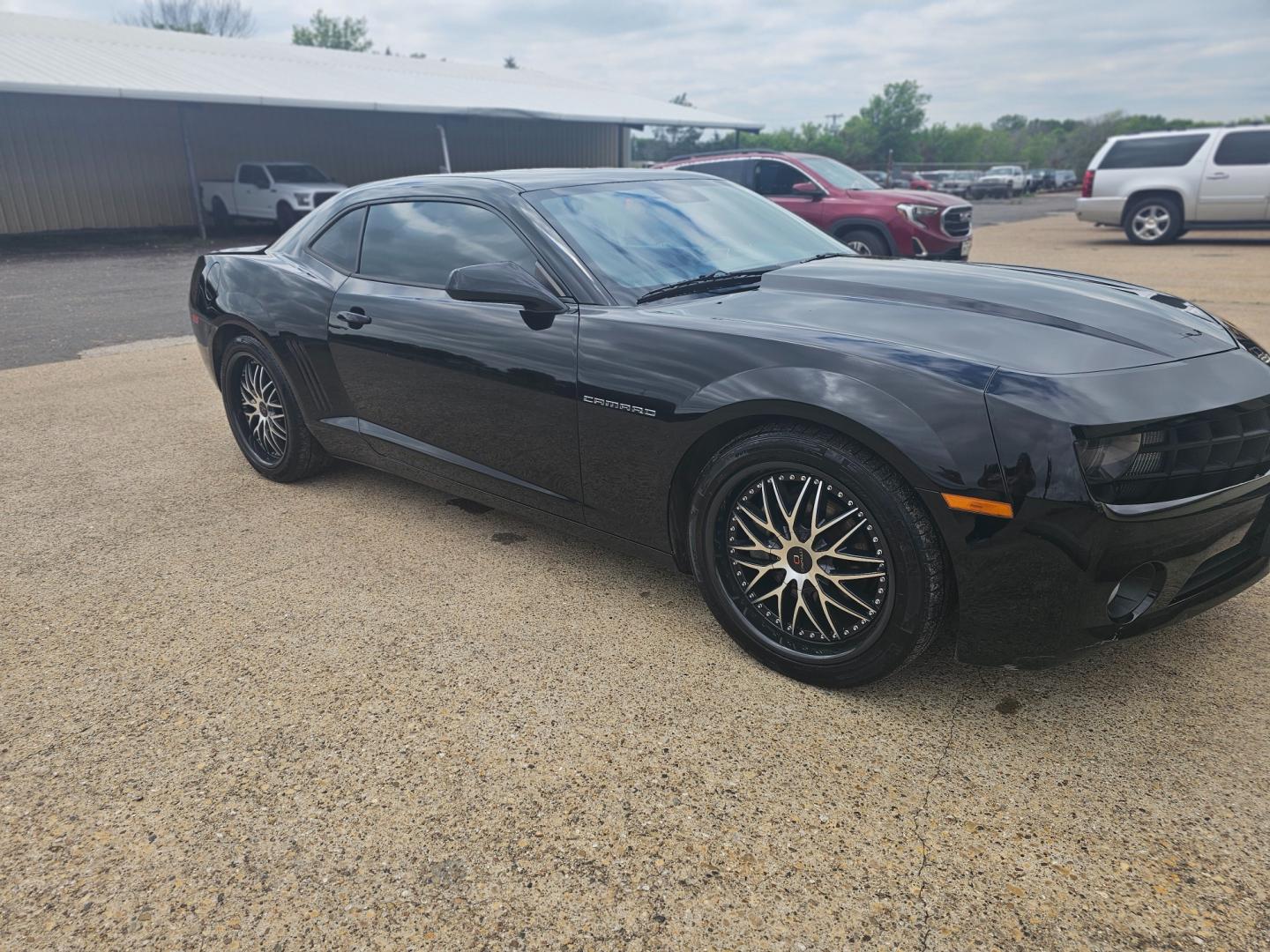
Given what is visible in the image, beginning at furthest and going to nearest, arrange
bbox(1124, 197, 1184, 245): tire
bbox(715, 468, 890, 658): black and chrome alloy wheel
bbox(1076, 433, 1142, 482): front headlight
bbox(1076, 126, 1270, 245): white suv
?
bbox(1124, 197, 1184, 245): tire
bbox(1076, 126, 1270, 245): white suv
bbox(715, 468, 890, 658): black and chrome alloy wheel
bbox(1076, 433, 1142, 482): front headlight

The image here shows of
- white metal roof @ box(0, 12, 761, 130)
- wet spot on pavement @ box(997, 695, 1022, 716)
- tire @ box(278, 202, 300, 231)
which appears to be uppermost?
white metal roof @ box(0, 12, 761, 130)

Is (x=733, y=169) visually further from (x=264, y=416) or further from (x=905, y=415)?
(x=905, y=415)

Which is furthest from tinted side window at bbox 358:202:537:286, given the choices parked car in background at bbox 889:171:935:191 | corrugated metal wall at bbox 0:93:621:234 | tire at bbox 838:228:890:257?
corrugated metal wall at bbox 0:93:621:234

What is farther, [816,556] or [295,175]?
[295,175]

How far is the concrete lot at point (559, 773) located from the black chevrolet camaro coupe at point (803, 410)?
0.30 meters

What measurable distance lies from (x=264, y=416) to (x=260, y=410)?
0.04 m

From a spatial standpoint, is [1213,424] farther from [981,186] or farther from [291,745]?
[981,186]

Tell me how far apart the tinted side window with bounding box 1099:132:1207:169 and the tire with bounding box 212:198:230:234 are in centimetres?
1996

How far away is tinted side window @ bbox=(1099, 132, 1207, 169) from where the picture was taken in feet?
48.2

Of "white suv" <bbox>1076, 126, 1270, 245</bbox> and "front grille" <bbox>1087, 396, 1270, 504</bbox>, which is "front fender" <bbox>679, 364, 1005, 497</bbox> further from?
"white suv" <bbox>1076, 126, 1270, 245</bbox>

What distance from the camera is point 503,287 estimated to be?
2883 mm

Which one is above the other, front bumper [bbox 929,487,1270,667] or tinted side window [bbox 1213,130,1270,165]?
tinted side window [bbox 1213,130,1270,165]

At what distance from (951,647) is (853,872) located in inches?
41.9

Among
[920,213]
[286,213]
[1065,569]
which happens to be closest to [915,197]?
[920,213]
